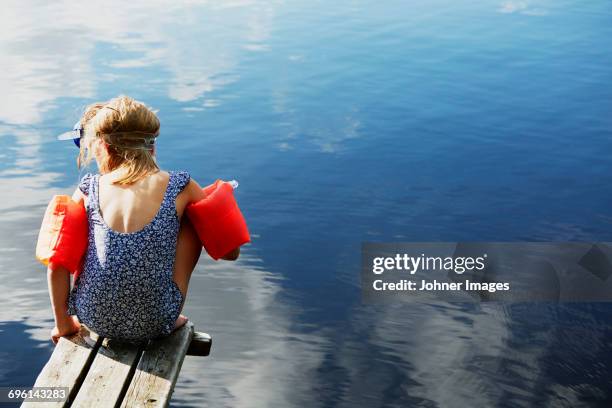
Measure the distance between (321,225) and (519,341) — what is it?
→ 127 cm

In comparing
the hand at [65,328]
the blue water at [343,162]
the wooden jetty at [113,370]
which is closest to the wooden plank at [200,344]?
the wooden jetty at [113,370]

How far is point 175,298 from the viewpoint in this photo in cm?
236

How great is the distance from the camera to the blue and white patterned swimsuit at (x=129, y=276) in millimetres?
2256

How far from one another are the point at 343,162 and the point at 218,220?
2.66 m

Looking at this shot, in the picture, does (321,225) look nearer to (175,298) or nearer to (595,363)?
(595,363)

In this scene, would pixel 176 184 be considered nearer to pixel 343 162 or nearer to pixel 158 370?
pixel 158 370

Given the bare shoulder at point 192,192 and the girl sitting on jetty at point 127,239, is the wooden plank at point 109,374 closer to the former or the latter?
the girl sitting on jetty at point 127,239

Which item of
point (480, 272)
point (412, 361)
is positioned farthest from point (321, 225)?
point (412, 361)

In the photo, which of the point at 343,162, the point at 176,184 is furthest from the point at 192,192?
the point at 343,162

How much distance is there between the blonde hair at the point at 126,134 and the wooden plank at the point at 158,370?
1.45ft

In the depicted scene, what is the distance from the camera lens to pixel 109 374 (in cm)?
220

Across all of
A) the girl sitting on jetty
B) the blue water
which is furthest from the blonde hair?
the blue water

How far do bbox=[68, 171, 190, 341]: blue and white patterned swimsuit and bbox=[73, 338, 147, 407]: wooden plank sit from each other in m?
0.03

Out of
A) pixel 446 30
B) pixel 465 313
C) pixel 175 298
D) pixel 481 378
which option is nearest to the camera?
pixel 175 298
